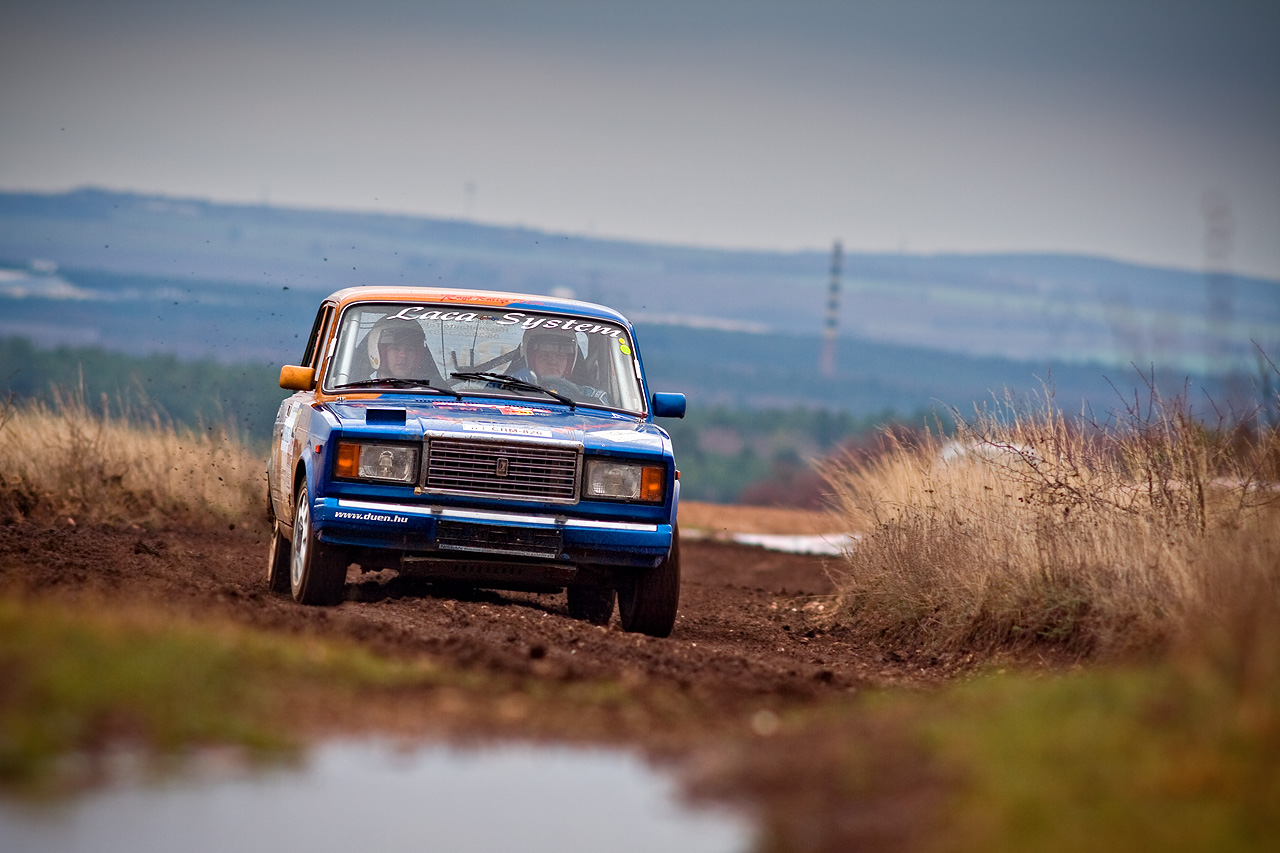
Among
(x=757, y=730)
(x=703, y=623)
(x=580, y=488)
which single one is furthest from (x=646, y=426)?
(x=757, y=730)

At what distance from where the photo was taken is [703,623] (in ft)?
39.1

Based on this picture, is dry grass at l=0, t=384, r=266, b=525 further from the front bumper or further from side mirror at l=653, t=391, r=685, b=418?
side mirror at l=653, t=391, r=685, b=418

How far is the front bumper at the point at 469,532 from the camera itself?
30.0 feet

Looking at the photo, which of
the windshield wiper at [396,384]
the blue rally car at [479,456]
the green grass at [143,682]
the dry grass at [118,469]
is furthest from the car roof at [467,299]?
the dry grass at [118,469]

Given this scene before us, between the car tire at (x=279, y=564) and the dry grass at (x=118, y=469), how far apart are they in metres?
4.40

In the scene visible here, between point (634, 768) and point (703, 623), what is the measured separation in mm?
6365

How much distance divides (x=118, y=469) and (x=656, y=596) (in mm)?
8991

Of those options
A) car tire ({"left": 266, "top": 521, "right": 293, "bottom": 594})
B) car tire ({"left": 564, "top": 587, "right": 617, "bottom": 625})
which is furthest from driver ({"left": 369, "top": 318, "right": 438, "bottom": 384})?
car tire ({"left": 564, "top": 587, "right": 617, "bottom": 625})

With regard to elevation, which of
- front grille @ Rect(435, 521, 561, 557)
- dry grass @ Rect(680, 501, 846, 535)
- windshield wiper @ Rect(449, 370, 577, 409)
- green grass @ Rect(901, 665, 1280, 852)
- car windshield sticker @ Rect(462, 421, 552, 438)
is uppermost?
windshield wiper @ Rect(449, 370, 577, 409)

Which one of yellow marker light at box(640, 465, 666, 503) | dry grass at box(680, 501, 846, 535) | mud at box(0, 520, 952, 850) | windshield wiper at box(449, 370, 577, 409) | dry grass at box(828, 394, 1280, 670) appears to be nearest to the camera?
mud at box(0, 520, 952, 850)

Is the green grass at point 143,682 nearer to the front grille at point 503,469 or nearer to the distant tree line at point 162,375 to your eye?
the front grille at point 503,469

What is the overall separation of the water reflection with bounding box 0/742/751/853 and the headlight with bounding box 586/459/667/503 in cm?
379

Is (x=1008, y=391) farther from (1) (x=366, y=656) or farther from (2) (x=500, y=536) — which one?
(1) (x=366, y=656)

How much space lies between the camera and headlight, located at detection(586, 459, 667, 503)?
368 inches
